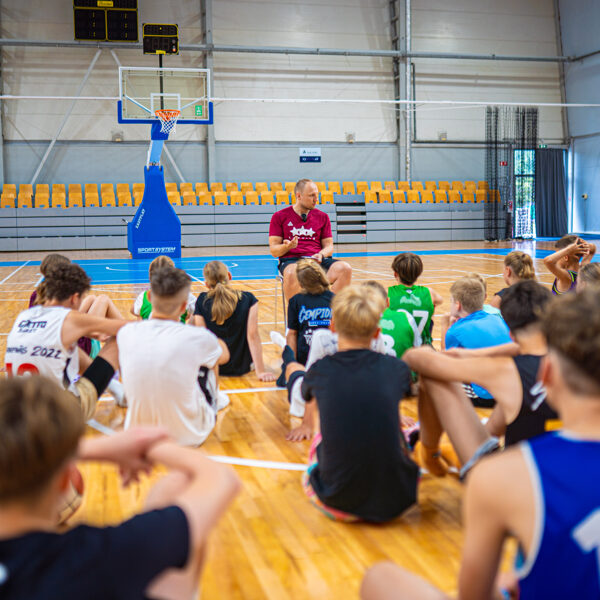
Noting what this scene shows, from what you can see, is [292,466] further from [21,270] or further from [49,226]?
[49,226]

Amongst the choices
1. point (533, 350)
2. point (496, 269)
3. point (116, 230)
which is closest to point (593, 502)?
point (533, 350)

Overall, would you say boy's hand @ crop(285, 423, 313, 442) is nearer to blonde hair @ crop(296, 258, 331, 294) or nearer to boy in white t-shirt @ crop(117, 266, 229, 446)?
boy in white t-shirt @ crop(117, 266, 229, 446)

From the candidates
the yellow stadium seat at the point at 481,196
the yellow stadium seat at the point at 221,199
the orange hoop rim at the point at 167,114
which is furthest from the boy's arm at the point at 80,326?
the yellow stadium seat at the point at 481,196

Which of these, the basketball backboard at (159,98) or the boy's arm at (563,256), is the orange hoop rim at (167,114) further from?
the boy's arm at (563,256)

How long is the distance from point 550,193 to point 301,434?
19.8m

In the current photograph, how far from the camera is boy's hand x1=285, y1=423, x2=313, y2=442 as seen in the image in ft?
11.4

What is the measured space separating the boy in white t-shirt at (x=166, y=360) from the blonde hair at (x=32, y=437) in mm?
1849

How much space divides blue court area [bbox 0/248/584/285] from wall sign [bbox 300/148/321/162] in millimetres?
4630

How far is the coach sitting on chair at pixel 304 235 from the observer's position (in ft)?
19.3

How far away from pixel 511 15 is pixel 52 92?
13.5 meters

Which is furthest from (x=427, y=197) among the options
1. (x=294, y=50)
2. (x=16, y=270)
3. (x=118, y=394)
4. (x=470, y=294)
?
(x=118, y=394)

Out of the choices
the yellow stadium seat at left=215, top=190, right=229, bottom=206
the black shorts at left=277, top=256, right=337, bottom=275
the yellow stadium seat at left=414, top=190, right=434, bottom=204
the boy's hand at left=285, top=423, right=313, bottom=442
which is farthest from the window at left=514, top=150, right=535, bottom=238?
the boy's hand at left=285, top=423, right=313, bottom=442

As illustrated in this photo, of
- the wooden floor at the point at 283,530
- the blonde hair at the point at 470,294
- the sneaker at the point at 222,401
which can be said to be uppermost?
the blonde hair at the point at 470,294

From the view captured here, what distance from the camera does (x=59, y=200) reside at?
1694 centimetres
